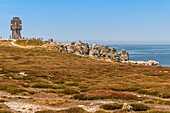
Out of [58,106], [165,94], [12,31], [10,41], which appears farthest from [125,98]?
[12,31]

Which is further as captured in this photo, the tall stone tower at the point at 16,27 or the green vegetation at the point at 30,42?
the tall stone tower at the point at 16,27

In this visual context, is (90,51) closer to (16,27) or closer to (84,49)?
(84,49)

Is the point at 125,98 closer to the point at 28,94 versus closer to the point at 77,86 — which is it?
the point at 28,94

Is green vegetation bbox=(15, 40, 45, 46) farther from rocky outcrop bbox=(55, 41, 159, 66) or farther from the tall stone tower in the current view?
the tall stone tower

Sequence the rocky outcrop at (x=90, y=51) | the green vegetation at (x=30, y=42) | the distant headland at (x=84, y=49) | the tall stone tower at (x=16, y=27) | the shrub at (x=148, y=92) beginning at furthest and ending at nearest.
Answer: the tall stone tower at (x=16, y=27)
the green vegetation at (x=30, y=42)
the rocky outcrop at (x=90, y=51)
the distant headland at (x=84, y=49)
the shrub at (x=148, y=92)

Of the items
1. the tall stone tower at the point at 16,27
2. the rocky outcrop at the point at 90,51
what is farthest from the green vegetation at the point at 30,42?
the tall stone tower at the point at 16,27

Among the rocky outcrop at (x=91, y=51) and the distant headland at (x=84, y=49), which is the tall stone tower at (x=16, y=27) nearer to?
the distant headland at (x=84, y=49)

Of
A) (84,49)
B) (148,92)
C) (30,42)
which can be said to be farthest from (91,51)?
(148,92)

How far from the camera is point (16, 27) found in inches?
7116

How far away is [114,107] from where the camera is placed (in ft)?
90.0

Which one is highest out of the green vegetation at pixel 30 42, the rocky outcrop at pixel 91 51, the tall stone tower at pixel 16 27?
the tall stone tower at pixel 16 27

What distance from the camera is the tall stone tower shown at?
18025 centimetres

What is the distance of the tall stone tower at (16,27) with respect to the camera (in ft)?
591

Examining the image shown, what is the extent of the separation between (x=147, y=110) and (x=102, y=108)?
379 centimetres
